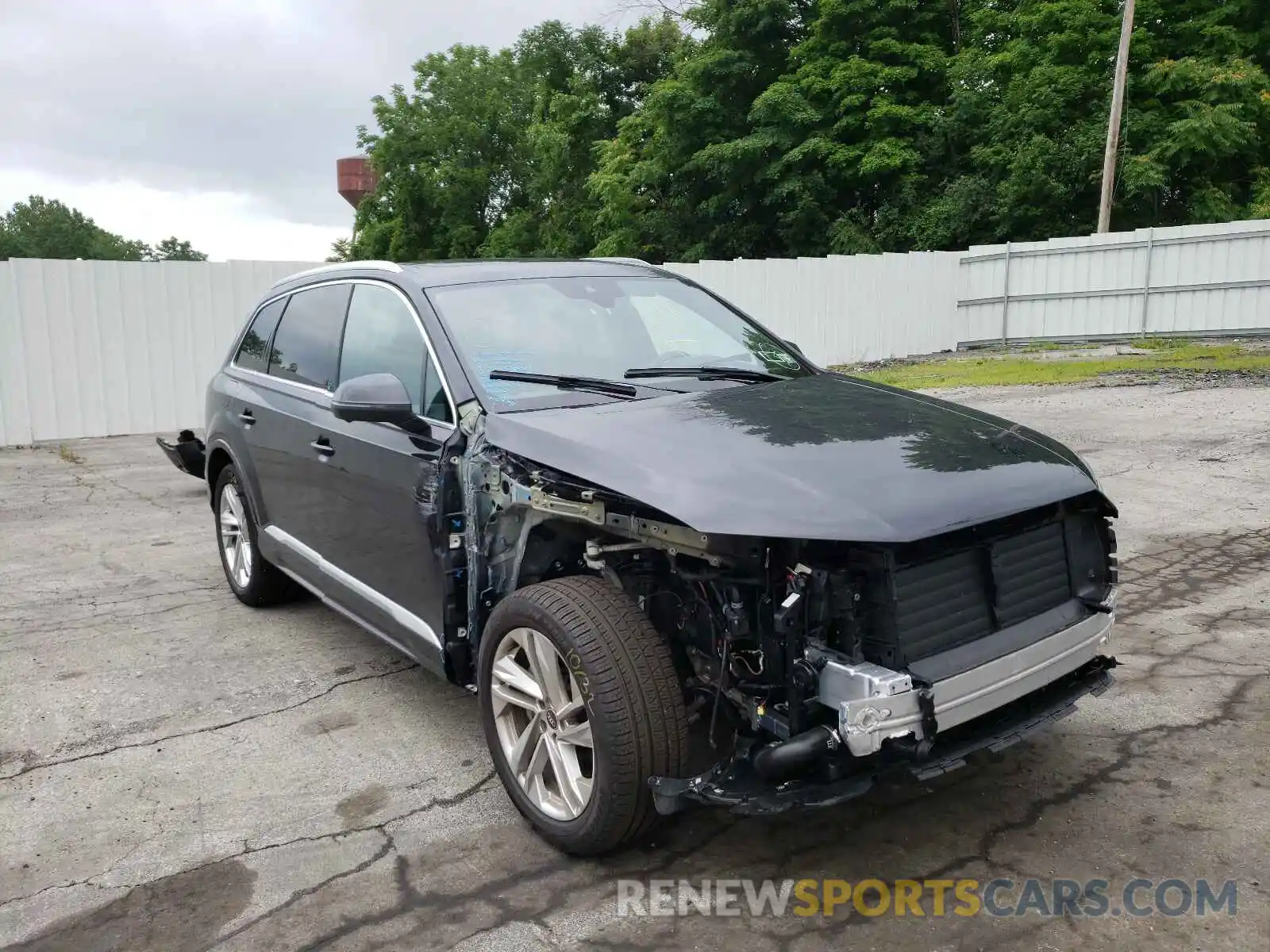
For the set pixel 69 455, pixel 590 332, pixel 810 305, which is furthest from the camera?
pixel 810 305

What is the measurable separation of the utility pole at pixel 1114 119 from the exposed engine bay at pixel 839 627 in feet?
71.5

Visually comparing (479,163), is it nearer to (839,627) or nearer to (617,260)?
(617,260)

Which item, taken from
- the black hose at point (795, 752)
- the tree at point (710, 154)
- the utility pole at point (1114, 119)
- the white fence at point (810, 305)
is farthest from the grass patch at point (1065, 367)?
the tree at point (710, 154)

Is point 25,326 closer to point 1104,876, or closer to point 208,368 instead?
point 208,368

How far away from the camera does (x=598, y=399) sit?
3672mm

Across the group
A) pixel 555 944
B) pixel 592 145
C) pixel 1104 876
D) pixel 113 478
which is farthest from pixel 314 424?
pixel 592 145

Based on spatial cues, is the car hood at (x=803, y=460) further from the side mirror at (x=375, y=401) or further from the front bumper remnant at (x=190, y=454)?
the front bumper remnant at (x=190, y=454)

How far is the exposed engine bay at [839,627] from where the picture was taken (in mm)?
2699

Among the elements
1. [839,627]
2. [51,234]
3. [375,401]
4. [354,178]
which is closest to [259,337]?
[375,401]

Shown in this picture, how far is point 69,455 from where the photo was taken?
11.8 meters

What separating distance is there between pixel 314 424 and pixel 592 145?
3608 centimetres

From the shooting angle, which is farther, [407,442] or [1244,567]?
[1244,567]

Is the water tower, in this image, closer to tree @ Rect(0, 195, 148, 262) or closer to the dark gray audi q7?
tree @ Rect(0, 195, 148, 262)

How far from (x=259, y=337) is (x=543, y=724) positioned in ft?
11.1
